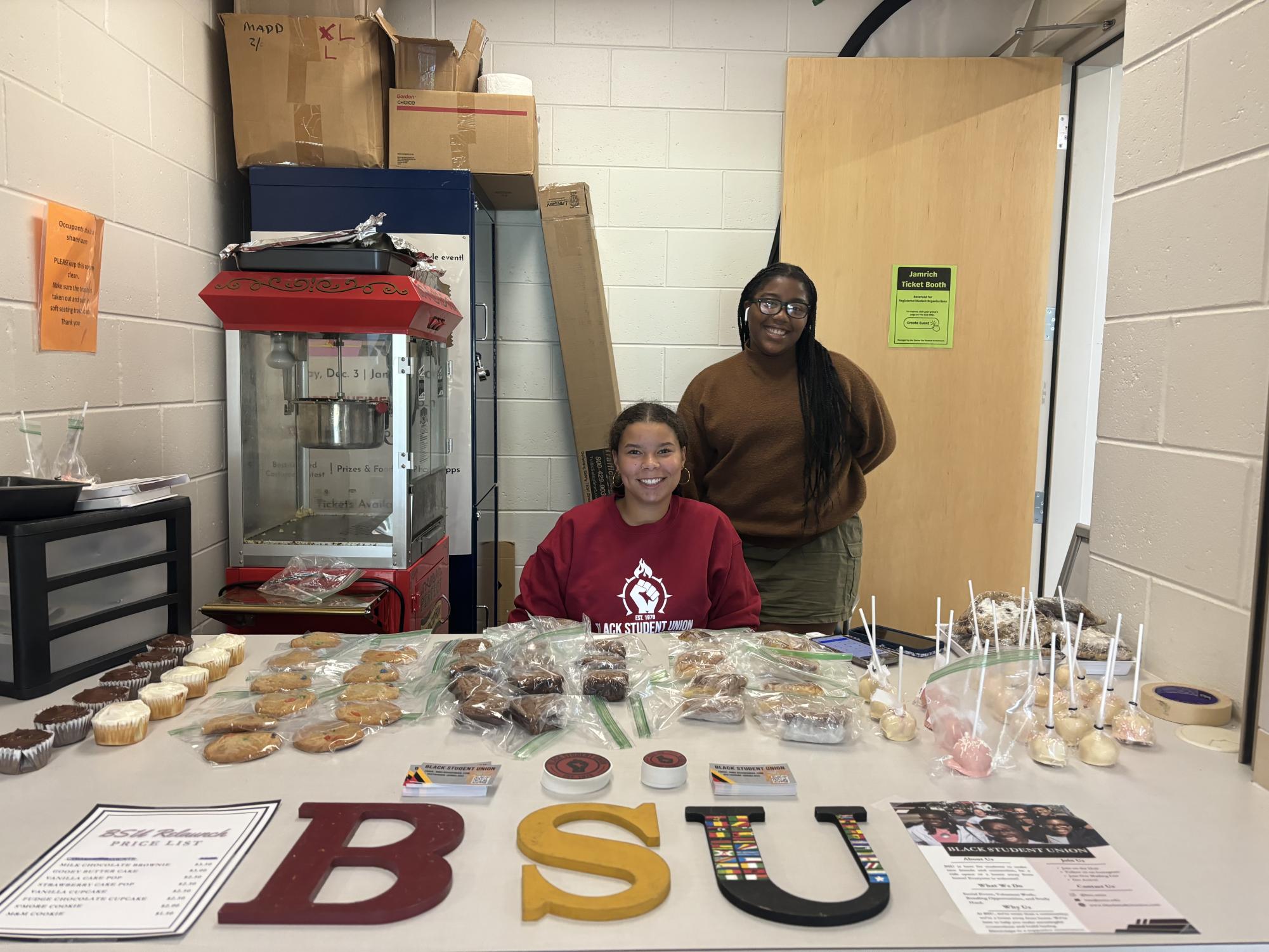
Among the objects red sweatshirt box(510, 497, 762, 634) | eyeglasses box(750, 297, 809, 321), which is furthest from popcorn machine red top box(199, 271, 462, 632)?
eyeglasses box(750, 297, 809, 321)

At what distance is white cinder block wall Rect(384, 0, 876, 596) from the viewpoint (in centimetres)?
320

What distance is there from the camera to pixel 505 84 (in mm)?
2834

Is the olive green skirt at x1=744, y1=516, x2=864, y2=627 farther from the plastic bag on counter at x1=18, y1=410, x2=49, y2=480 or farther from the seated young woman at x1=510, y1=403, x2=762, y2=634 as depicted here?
the plastic bag on counter at x1=18, y1=410, x2=49, y2=480

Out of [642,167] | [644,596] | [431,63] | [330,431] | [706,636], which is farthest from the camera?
[642,167]

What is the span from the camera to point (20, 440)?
1.75 meters

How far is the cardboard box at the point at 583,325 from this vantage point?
3047mm

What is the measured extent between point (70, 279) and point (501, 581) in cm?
183

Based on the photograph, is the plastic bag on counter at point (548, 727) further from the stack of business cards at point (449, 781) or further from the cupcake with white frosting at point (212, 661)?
the cupcake with white frosting at point (212, 661)

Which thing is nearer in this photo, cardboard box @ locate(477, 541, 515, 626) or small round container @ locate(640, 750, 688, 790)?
small round container @ locate(640, 750, 688, 790)

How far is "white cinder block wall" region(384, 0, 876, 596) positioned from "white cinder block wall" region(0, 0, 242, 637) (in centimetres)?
100

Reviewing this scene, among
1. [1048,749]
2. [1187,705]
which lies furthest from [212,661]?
[1187,705]

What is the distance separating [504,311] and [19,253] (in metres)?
1.73

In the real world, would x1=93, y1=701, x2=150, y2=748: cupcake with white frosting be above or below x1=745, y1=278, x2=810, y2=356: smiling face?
below

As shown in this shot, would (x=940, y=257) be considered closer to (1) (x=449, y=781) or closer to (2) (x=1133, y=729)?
(2) (x=1133, y=729)
